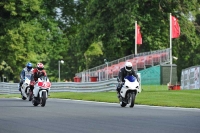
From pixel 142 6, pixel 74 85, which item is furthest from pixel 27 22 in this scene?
pixel 74 85

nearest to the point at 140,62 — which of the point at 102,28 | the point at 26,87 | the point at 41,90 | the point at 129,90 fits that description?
the point at 102,28

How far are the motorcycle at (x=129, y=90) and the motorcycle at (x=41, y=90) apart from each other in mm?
2838

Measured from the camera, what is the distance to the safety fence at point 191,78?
42.0m

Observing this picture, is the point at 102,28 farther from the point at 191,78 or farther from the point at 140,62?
the point at 191,78

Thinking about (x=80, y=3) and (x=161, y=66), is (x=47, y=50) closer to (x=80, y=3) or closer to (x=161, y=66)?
(x=80, y=3)

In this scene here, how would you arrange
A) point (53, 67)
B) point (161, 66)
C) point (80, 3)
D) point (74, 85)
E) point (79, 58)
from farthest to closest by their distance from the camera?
point (53, 67) < point (79, 58) < point (80, 3) < point (161, 66) < point (74, 85)

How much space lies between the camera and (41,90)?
2502cm

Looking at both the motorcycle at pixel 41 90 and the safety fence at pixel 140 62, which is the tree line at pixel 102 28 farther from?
the motorcycle at pixel 41 90

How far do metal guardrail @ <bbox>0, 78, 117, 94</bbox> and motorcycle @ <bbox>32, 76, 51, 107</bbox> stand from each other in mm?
13183

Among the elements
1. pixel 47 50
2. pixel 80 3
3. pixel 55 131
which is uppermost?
pixel 80 3

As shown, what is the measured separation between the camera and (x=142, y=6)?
58.7 metres

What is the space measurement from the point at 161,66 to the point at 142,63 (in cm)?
214

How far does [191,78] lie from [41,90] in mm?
20464

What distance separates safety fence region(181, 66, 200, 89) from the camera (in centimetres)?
4195
